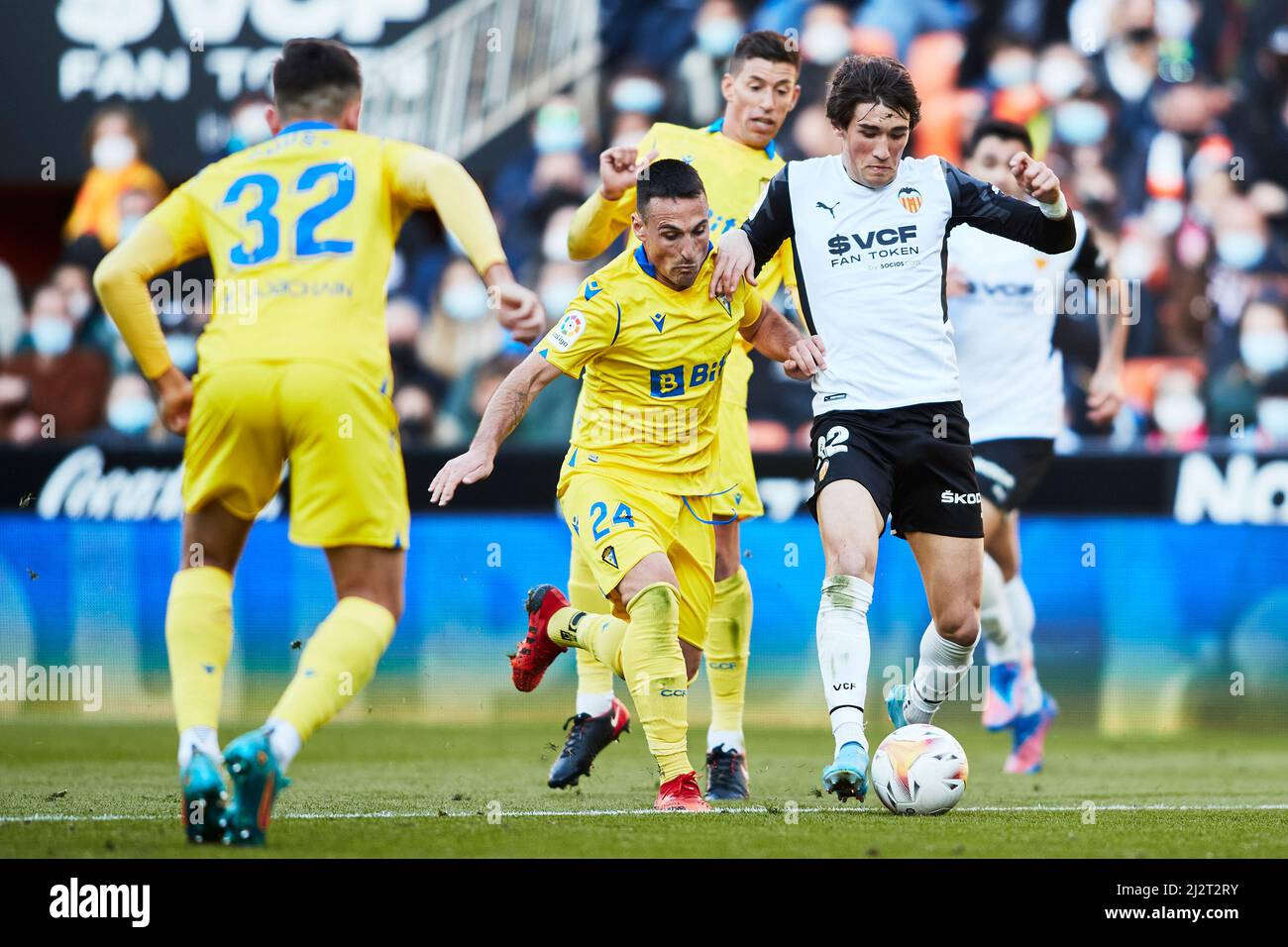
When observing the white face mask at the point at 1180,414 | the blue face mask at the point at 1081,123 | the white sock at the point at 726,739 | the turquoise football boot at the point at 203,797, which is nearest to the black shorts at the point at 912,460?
the white sock at the point at 726,739

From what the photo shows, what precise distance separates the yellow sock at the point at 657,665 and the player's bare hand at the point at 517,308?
140 cm

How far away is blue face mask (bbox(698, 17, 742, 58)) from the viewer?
13.0 m

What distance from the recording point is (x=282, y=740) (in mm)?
4457

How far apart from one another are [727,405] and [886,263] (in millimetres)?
1167

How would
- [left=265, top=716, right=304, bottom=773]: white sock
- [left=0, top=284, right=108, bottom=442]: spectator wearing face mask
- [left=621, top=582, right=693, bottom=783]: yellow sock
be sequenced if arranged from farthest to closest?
[left=0, top=284, right=108, bottom=442]: spectator wearing face mask
[left=621, top=582, right=693, bottom=783]: yellow sock
[left=265, top=716, right=304, bottom=773]: white sock

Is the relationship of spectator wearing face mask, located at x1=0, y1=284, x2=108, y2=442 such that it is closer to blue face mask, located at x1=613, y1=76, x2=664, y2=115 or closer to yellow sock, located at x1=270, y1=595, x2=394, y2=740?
blue face mask, located at x1=613, y1=76, x2=664, y2=115

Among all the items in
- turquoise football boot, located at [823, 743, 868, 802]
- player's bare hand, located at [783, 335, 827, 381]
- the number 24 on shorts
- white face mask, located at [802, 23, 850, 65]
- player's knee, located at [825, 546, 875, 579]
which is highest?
white face mask, located at [802, 23, 850, 65]

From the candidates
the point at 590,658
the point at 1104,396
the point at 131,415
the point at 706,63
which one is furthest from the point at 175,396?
the point at 706,63

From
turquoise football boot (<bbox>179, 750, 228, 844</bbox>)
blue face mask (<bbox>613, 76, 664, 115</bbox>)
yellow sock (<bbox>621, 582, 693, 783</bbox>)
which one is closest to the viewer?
turquoise football boot (<bbox>179, 750, 228, 844</bbox>)

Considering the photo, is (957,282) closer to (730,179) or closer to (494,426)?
(730,179)

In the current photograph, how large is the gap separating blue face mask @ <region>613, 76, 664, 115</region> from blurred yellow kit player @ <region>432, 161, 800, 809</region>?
6.78 meters

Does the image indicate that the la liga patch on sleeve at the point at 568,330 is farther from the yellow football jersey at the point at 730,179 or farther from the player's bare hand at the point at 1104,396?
the player's bare hand at the point at 1104,396

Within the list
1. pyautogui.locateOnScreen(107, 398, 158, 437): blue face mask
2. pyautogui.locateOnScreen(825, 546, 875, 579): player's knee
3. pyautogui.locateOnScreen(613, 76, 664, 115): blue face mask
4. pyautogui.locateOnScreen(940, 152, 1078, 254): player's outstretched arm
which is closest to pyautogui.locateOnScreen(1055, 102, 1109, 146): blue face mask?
pyautogui.locateOnScreen(613, 76, 664, 115): blue face mask

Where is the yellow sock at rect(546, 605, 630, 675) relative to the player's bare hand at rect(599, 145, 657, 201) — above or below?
below
